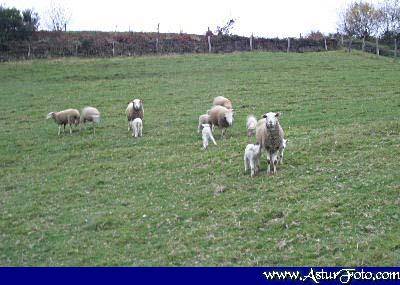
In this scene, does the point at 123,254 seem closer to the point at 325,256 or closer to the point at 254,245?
the point at 254,245

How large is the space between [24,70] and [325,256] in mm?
38985

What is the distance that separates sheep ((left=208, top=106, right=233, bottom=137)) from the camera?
22.1 meters

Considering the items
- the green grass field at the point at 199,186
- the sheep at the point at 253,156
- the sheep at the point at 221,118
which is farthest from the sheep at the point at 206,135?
the sheep at the point at 253,156

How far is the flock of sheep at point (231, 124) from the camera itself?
16.4 m

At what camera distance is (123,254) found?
11.8 meters

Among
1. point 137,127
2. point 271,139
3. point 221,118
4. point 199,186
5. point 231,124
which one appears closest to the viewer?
point 199,186

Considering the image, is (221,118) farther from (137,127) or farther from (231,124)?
(137,127)

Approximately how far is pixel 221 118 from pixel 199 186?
6.48m

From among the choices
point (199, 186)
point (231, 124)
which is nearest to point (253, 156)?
point (199, 186)

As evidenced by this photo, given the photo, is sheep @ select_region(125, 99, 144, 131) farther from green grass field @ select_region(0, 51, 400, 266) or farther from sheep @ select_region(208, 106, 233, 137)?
sheep @ select_region(208, 106, 233, 137)

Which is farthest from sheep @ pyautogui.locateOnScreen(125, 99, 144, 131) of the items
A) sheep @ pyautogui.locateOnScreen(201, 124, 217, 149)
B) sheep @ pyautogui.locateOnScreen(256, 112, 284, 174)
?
sheep @ pyautogui.locateOnScreen(256, 112, 284, 174)

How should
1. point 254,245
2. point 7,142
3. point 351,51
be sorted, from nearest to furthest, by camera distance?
point 254,245
point 7,142
point 351,51

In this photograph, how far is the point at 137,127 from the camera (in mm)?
23922

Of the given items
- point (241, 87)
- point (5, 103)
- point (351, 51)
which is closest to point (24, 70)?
point (5, 103)
